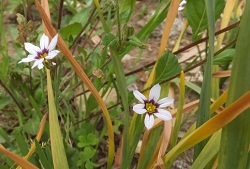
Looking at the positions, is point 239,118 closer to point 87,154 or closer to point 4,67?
point 87,154

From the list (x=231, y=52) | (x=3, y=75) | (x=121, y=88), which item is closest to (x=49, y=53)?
(x=121, y=88)

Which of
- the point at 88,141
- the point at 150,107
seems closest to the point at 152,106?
the point at 150,107

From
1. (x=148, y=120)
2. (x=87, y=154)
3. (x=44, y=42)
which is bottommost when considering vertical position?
(x=87, y=154)

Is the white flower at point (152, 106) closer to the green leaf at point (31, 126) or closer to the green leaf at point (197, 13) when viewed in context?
the green leaf at point (197, 13)

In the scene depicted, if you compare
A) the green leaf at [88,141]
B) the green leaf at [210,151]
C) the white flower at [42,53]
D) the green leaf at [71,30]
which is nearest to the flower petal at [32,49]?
the white flower at [42,53]

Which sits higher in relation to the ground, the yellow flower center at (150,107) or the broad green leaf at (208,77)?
the broad green leaf at (208,77)

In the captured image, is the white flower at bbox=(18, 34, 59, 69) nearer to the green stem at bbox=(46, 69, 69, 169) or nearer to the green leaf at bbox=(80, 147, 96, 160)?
the green stem at bbox=(46, 69, 69, 169)
